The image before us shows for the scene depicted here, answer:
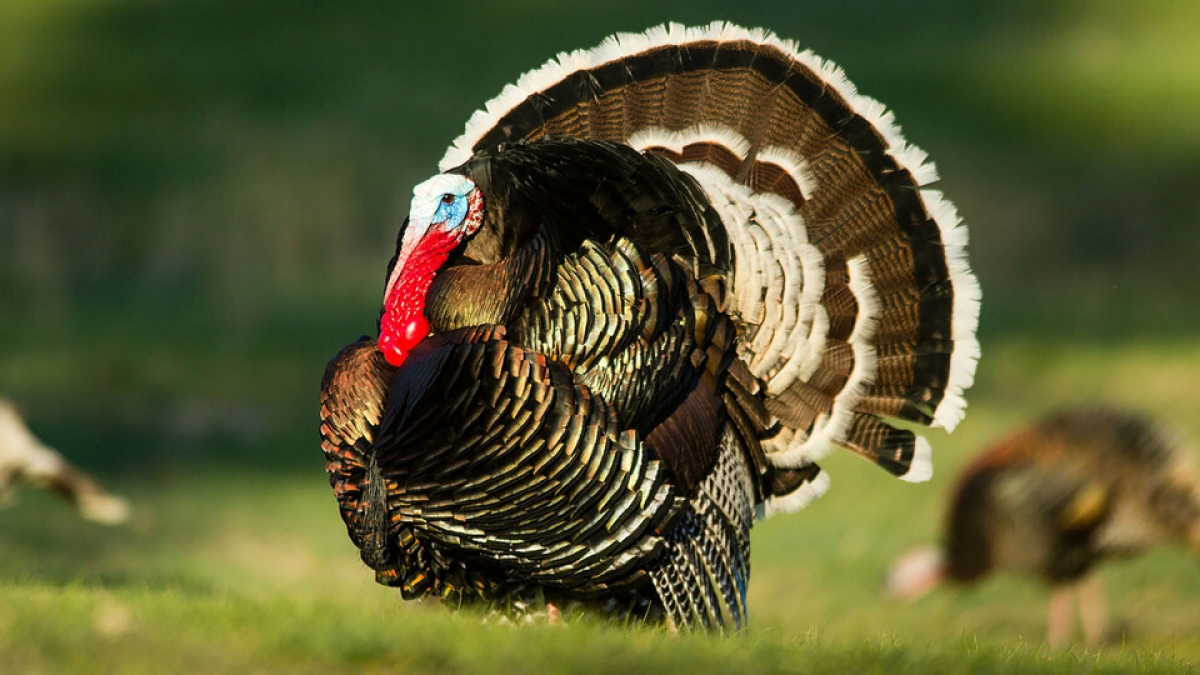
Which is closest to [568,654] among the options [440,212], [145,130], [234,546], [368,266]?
[440,212]

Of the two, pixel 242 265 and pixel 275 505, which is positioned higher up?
pixel 242 265

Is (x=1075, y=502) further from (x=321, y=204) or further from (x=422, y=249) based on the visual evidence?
(x=321, y=204)

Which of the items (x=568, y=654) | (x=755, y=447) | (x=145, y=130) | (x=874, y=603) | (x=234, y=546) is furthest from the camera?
(x=145, y=130)

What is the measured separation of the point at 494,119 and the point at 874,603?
4063 mm

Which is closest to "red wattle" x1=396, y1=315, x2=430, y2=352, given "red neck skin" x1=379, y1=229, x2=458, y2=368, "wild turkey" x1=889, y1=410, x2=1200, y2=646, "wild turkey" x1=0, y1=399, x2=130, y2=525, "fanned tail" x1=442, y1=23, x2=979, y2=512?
"red neck skin" x1=379, y1=229, x2=458, y2=368

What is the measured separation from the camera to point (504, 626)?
4.25 m

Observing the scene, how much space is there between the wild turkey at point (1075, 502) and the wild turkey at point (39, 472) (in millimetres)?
4829

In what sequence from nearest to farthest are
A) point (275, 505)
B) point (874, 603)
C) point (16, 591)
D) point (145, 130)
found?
point (16, 591) → point (874, 603) → point (275, 505) → point (145, 130)

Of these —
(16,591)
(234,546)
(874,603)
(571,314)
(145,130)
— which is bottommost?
(874,603)

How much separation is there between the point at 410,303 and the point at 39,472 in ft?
15.5

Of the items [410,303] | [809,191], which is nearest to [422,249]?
[410,303]

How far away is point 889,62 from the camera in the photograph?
16.6 meters

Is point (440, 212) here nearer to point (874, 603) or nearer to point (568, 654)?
point (568, 654)

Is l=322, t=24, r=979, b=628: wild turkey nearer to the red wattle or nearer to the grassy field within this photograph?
the red wattle
